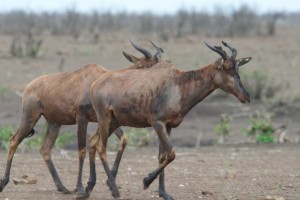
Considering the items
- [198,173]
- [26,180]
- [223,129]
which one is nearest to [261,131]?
[223,129]

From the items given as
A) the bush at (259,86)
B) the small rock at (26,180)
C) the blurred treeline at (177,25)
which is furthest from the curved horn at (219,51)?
the blurred treeline at (177,25)

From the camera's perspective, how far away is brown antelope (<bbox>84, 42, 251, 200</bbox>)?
10.7 meters

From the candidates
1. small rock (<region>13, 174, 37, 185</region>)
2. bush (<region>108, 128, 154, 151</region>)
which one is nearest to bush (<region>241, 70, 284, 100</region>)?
bush (<region>108, 128, 154, 151</region>)

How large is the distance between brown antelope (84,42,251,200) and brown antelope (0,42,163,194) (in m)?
0.34

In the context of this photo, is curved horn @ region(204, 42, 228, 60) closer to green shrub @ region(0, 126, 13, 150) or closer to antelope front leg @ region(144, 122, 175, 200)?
antelope front leg @ region(144, 122, 175, 200)

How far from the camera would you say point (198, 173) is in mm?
14234

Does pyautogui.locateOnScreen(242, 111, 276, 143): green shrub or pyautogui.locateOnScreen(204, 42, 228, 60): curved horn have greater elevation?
pyautogui.locateOnScreen(204, 42, 228, 60): curved horn

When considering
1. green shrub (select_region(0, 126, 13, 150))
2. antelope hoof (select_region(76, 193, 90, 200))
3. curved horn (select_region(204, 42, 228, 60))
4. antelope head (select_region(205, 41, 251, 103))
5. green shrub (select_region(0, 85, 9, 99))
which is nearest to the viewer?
curved horn (select_region(204, 42, 228, 60))

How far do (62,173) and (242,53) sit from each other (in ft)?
74.3

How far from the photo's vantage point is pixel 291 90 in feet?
87.2

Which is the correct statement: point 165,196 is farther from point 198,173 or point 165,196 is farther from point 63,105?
point 198,173

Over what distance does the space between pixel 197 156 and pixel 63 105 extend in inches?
204

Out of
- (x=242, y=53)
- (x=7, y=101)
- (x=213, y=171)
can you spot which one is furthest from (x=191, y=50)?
(x=213, y=171)

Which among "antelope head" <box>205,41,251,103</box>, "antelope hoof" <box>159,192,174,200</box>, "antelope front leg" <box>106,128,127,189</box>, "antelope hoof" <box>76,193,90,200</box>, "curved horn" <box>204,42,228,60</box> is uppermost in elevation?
"curved horn" <box>204,42,228,60</box>
